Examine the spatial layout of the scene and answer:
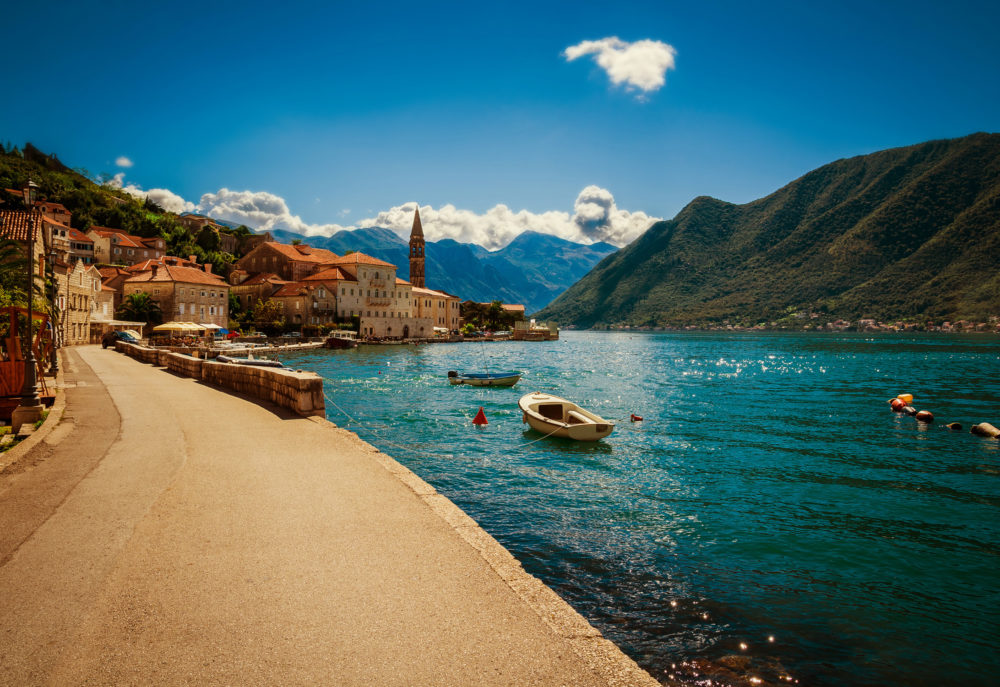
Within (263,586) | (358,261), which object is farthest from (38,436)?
(358,261)

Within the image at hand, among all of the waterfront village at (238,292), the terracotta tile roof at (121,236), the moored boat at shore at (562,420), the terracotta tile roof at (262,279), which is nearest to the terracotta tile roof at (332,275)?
the waterfront village at (238,292)

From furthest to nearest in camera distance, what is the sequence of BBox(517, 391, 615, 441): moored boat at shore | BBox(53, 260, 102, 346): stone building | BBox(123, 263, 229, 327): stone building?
BBox(123, 263, 229, 327): stone building → BBox(53, 260, 102, 346): stone building → BBox(517, 391, 615, 441): moored boat at shore

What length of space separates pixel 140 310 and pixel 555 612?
82658 mm

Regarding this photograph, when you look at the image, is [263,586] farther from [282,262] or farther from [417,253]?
[417,253]

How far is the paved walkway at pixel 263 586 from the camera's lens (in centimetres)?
382

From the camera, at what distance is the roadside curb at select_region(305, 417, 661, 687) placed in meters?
3.95

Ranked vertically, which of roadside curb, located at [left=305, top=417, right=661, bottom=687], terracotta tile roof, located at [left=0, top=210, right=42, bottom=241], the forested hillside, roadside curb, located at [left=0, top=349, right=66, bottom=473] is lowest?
roadside curb, located at [left=305, top=417, right=661, bottom=687]

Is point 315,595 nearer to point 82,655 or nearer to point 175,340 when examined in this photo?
point 82,655

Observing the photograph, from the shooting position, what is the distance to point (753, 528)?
35.0 feet

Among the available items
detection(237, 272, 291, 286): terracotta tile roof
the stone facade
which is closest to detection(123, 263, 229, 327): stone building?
detection(237, 272, 291, 286): terracotta tile roof

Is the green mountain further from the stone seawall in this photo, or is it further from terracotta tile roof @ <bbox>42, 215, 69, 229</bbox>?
terracotta tile roof @ <bbox>42, 215, 69, 229</bbox>

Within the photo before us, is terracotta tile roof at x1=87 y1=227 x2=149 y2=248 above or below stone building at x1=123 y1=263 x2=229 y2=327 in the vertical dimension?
above

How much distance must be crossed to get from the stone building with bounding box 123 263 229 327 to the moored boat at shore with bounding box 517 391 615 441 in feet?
224

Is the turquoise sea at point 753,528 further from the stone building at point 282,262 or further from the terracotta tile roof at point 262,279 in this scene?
the stone building at point 282,262
